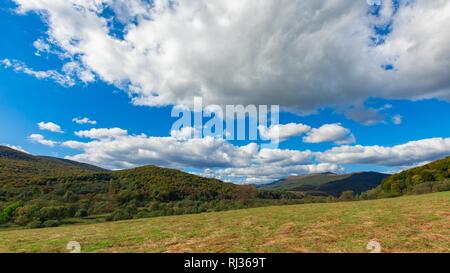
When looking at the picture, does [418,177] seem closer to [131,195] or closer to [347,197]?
[347,197]

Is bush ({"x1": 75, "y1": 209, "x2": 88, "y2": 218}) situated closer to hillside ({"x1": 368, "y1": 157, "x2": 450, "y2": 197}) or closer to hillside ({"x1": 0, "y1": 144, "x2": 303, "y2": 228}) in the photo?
hillside ({"x1": 0, "y1": 144, "x2": 303, "y2": 228})

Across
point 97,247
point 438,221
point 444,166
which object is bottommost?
point 97,247

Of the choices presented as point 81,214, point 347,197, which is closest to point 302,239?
point 347,197

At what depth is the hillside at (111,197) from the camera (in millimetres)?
51688

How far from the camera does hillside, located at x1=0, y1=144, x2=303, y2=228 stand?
51.7 m

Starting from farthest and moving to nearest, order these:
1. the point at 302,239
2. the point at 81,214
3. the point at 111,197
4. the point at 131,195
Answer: the point at 131,195
the point at 111,197
the point at 81,214
the point at 302,239

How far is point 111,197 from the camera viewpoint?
292 ft

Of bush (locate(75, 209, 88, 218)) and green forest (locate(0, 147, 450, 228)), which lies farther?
bush (locate(75, 209, 88, 218))

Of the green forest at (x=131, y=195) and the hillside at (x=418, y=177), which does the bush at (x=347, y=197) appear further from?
the hillside at (x=418, y=177)

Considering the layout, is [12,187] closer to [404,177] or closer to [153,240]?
[153,240]

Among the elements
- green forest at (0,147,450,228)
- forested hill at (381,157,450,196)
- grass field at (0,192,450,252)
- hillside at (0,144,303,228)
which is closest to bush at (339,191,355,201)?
green forest at (0,147,450,228)
